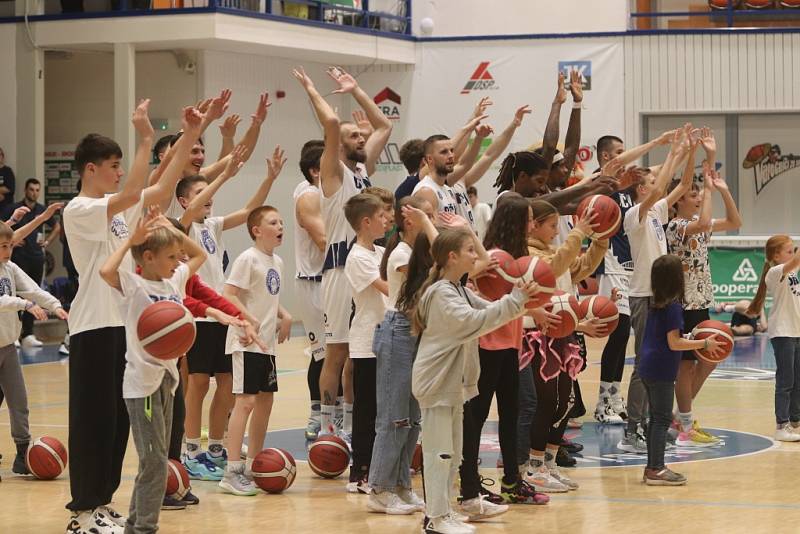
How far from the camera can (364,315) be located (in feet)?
26.2

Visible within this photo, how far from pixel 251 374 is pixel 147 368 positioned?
188 cm

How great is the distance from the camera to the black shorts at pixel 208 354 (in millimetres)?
8648

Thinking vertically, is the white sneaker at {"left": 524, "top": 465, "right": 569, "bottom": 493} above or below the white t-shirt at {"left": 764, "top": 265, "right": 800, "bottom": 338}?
below

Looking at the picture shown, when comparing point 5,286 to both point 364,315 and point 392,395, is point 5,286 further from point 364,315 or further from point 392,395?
point 392,395

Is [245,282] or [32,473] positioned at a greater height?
[245,282]

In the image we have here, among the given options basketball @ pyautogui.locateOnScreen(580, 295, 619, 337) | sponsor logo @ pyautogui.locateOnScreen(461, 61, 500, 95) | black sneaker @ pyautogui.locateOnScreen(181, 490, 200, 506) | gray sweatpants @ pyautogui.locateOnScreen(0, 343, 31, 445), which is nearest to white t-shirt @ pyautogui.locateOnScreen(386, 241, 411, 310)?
basketball @ pyautogui.locateOnScreen(580, 295, 619, 337)

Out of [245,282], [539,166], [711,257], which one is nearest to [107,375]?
[245,282]

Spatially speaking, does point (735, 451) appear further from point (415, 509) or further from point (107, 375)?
point (107, 375)

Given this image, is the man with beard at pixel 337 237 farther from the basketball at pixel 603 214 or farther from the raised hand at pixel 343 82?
the basketball at pixel 603 214

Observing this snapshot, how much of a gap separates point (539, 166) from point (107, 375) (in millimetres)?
3394

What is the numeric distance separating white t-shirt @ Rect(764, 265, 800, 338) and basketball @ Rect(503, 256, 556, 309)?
383cm

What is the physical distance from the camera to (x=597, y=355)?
52.7ft

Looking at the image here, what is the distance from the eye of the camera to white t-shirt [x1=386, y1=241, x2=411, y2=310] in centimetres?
734

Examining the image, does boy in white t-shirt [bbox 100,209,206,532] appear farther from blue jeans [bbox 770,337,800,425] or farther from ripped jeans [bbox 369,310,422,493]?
blue jeans [bbox 770,337,800,425]
